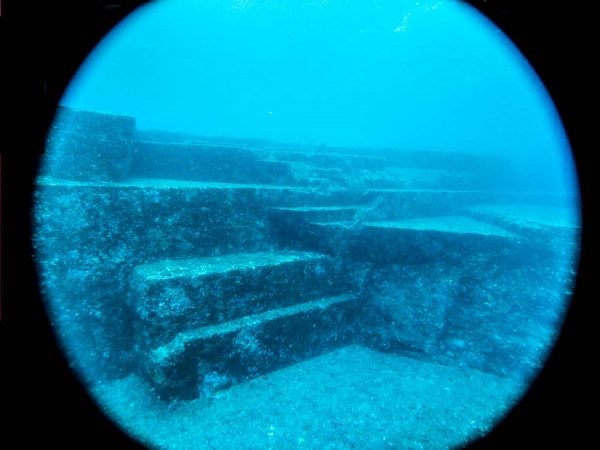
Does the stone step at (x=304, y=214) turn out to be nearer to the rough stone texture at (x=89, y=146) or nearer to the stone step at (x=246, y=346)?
the stone step at (x=246, y=346)

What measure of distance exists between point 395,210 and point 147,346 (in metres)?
→ 6.74

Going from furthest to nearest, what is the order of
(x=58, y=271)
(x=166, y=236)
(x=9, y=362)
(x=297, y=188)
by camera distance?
(x=297, y=188), (x=166, y=236), (x=58, y=271), (x=9, y=362)

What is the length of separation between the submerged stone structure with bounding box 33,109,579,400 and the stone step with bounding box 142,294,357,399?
0.02 m

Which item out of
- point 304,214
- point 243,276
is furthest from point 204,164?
point 243,276

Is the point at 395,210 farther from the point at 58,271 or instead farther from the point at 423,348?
the point at 58,271

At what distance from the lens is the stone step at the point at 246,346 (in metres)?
4.47

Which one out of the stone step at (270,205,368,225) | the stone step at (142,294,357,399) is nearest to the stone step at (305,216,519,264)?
the stone step at (270,205,368,225)

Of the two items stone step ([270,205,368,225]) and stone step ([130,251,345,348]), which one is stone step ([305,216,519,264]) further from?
stone step ([130,251,345,348])

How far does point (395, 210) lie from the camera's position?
9047 millimetres

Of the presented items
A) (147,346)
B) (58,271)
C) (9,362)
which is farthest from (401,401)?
(58,271)

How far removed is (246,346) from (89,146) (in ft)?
14.0

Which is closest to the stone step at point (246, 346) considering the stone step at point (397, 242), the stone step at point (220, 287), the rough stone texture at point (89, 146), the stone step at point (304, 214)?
the stone step at point (220, 287)

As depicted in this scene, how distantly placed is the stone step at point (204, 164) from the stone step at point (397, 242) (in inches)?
107

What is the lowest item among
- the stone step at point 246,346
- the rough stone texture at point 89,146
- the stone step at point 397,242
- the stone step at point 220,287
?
the stone step at point 246,346
